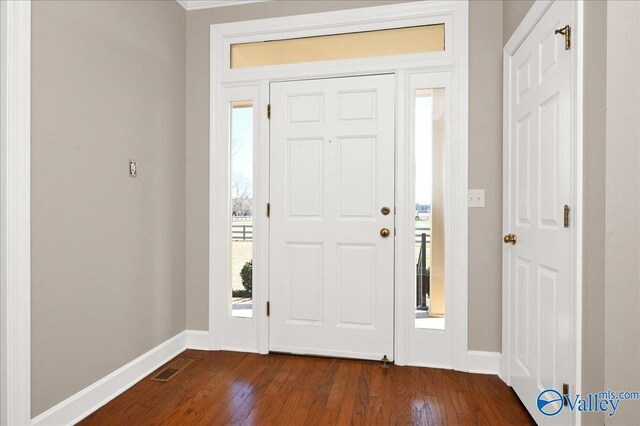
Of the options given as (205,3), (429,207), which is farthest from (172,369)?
(205,3)

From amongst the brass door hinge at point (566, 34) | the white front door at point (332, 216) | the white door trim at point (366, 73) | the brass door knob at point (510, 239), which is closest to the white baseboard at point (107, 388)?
the white door trim at point (366, 73)

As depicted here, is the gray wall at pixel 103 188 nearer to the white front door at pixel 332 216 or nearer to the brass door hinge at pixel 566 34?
the white front door at pixel 332 216

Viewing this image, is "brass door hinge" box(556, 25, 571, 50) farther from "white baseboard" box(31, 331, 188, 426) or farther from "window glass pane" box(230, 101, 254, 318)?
"white baseboard" box(31, 331, 188, 426)

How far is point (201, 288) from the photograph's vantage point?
2.88 meters

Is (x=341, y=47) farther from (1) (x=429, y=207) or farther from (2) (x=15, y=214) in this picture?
(2) (x=15, y=214)

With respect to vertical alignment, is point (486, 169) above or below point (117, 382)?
above

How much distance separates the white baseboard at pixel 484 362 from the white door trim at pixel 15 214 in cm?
245

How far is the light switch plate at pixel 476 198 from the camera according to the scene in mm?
2486

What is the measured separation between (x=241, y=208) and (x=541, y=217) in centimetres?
199

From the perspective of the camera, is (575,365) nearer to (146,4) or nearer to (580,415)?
(580,415)

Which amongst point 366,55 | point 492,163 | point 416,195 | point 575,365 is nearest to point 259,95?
point 366,55

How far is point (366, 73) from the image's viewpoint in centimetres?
263

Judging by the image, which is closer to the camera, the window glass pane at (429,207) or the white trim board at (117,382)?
the white trim board at (117,382)

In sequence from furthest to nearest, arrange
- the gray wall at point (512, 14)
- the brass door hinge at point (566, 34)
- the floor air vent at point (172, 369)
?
1. the floor air vent at point (172, 369)
2. the gray wall at point (512, 14)
3. the brass door hinge at point (566, 34)
